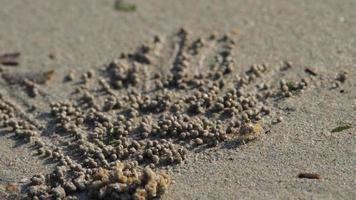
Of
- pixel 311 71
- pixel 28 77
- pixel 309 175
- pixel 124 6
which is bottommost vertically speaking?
pixel 309 175

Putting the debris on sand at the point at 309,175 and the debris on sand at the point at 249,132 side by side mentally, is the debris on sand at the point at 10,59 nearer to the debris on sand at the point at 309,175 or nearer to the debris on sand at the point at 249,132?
the debris on sand at the point at 249,132

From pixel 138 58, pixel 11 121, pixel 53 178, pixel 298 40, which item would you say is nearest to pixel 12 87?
pixel 11 121

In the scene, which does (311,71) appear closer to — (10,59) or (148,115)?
(148,115)

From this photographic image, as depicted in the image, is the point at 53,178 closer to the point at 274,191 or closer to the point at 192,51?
the point at 274,191

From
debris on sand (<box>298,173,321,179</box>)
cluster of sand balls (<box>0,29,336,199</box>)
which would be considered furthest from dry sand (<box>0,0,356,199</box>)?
cluster of sand balls (<box>0,29,336,199</box>)

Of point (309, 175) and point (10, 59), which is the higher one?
point (10, 59)

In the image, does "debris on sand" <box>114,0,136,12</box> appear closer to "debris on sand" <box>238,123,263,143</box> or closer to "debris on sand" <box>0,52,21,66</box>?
"debris on sand" <box>0,52,21,66</box>

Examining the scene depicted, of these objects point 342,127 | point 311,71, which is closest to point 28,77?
point 311,71
